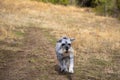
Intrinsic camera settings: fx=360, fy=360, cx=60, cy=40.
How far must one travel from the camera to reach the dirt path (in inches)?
388

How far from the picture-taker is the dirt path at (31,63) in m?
9.84

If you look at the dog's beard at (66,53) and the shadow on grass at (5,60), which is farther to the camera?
the shadow on grass at (5,60)

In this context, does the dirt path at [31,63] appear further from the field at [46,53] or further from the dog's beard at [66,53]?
the dog's beard at [66,53]

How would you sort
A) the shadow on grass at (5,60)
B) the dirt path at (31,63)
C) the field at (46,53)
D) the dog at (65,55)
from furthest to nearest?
1. the field at (46,53)
2. the shadow on grass at (5,60)
3. the dirt path at (31,63)
4. the dog at (65,55)

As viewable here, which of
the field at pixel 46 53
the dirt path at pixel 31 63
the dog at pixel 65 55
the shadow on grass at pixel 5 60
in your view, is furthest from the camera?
the field at pixel 46 53

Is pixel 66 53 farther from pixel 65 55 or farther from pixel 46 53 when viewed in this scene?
pixel 46 53

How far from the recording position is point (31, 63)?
11164 millimetres

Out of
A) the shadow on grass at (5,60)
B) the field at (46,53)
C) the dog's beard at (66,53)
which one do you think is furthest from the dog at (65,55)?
the shadow on grass at (5,60)

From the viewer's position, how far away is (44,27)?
19.1 metres

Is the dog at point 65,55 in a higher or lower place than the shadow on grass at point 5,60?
higher

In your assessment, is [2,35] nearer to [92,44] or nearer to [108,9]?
[92,44]

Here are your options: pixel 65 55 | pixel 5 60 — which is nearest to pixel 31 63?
pixel 5 60

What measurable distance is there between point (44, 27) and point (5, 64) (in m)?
8.23

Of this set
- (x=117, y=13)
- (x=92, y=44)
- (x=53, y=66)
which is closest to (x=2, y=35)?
(x=92, y=44)
